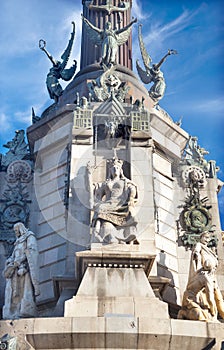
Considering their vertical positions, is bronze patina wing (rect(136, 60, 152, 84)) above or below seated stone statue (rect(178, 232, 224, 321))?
above

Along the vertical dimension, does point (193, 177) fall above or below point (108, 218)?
above

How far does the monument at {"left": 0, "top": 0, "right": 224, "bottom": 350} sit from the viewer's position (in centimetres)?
1324

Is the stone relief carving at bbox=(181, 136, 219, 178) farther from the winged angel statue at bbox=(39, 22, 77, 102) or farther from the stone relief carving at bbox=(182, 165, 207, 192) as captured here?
the winged angel statue at bbox=(39, 22, 77, 102)

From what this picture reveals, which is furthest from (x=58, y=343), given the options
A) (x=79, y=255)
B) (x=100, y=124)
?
(x=100, y=124)

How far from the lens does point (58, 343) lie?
516 inches

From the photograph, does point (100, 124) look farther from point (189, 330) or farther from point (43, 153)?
point (189, 330)

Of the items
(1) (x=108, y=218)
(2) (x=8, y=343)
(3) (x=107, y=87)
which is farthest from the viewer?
(3) (x=107, y=87)

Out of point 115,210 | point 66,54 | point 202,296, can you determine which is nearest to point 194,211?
point 115,210

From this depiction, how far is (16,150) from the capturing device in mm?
21703

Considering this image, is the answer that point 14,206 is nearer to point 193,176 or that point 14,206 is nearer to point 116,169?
point 116,169

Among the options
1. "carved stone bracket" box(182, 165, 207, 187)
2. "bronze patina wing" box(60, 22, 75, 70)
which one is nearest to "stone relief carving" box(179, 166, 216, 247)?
"carved stone bracket" box(182, 165, 207, 187)

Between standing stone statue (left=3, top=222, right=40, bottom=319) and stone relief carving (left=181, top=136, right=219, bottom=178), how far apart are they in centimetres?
734

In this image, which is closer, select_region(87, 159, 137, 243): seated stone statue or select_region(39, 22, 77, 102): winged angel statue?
select_region(87, 159, 137, 243): seated stone statue

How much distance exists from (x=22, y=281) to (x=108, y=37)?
10359 mm
